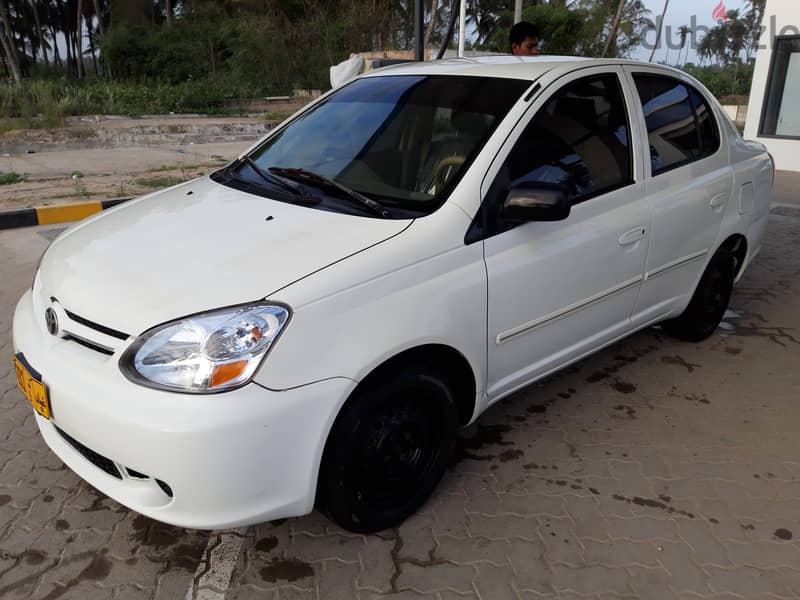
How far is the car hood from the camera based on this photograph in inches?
80.0

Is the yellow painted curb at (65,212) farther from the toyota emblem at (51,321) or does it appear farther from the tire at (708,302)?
the tire at (708,302)

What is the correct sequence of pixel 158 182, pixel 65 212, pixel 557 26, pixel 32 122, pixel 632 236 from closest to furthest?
pixel 632 236 < pixel 65 212 < pixel 158 182 < pixel 32 122 < pixel 557 26

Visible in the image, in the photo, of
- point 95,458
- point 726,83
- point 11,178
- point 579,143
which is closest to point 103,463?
point 95,458

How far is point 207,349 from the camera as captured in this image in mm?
1940

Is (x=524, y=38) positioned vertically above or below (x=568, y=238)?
above

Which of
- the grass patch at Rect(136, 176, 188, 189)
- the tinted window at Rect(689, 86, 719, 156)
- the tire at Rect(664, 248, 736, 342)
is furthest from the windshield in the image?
the grass patch at Rect(136, 176, 188, 189)

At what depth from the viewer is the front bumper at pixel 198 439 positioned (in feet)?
6.20

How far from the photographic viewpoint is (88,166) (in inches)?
430

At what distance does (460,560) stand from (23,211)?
6.26m

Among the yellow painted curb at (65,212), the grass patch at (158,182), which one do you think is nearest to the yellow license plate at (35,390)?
the yellow painted curb at (65,212)

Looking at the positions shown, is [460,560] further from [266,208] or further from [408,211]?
[266,208]

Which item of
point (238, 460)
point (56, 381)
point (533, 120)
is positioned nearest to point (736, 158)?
point (533, 120)

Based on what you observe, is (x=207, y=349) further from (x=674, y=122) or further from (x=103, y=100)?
(x=103, y=100)

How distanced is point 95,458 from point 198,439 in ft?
1.93
